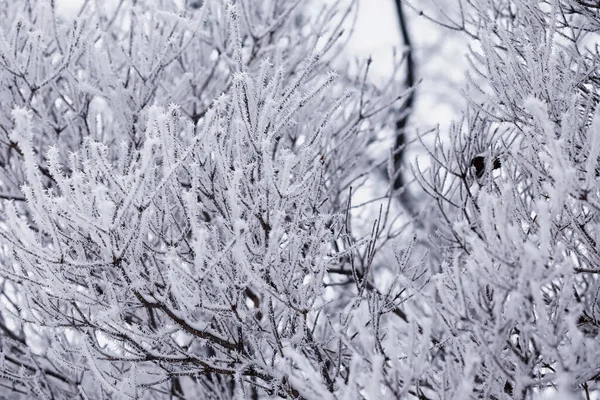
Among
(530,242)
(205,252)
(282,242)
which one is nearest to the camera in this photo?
(530,242)

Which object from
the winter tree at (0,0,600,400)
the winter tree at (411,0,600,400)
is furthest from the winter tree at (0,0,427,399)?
the winter tree at (411,0,600,400)

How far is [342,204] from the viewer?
13.1 feet

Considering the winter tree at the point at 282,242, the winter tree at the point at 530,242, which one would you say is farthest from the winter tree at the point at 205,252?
the winter tree at the point at 530,242

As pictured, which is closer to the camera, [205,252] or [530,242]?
[530,242]

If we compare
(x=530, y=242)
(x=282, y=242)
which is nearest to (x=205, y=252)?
(x=282, y=242)

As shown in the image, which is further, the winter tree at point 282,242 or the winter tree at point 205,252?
the winter tree at point 205,252

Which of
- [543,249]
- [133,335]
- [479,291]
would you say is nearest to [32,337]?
[133,335]

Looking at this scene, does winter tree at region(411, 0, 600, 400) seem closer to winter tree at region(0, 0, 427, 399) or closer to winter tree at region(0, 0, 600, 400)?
winter tree at region(0, 0, 600, 400)

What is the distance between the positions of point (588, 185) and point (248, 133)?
3.48 ft

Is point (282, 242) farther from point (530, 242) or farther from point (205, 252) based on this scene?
point (530, 242)

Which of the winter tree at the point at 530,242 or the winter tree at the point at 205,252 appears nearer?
the winter tree at the point at 530,242

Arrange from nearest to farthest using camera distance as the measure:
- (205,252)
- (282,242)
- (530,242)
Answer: (530,242) < (205,252) < (282,242)

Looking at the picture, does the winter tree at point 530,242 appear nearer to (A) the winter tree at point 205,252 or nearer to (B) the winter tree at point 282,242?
(B) the winter tree at point 282,242

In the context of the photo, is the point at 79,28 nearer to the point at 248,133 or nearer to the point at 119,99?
the point at 119,99
